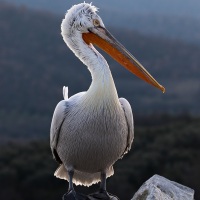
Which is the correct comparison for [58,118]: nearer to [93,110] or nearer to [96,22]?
[93,110]

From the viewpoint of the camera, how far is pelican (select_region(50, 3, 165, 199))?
439 cm

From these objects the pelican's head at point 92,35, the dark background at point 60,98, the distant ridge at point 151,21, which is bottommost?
the dark background at point 60,98

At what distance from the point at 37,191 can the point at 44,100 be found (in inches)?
871

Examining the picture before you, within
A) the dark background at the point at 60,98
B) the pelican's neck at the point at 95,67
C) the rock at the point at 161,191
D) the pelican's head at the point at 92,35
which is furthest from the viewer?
the dark background at the point at 60,98

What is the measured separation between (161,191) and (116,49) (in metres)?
1.14

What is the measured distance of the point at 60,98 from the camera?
3394 cm

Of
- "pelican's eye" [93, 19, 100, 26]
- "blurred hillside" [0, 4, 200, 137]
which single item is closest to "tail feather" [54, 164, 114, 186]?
"pelican's eye" [93, 19, 100, 26]

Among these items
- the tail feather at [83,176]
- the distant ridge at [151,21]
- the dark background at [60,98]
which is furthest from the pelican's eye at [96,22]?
the distant ridge at [151,21]

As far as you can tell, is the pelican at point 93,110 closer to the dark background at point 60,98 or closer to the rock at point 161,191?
the rock at point 161,191

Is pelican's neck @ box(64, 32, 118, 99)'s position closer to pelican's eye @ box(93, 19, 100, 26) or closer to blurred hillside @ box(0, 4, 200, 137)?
pelican's eye @ box(93, 19, 100, 26)

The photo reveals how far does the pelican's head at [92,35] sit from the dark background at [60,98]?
20.3ft

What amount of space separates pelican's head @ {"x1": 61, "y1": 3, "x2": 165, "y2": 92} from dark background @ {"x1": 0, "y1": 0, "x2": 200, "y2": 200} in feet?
20.3

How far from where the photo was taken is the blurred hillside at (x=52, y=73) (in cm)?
3309

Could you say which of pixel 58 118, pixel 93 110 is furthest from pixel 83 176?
pixel 93 110
